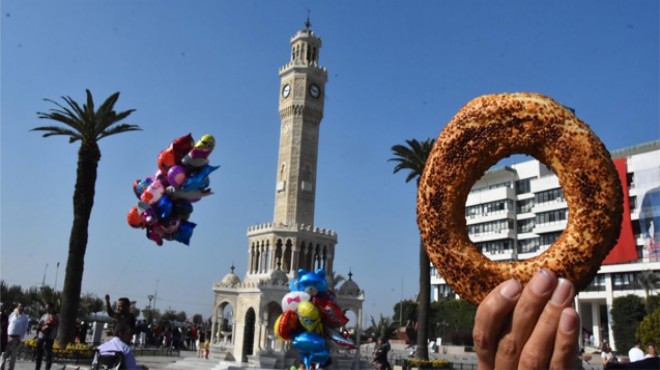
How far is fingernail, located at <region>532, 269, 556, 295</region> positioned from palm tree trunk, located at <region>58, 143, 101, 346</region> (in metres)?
21.1

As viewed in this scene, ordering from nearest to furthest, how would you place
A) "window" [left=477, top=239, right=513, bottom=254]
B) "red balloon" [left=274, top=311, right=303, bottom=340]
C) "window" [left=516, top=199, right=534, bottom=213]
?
"red balloon" [left=274, top=311, right=303, bottom=340] → "window" [left=516, top=199, right=534, bottom=213] → "window" [left=477, top=239, right=513, bottom=254]

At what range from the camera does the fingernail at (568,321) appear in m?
3.41

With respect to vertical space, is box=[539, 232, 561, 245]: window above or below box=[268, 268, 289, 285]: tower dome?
above

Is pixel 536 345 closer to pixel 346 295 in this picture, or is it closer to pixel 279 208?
pixel 346 295

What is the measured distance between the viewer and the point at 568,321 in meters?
3.44

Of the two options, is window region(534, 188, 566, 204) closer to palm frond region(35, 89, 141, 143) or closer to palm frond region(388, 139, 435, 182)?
palm frond region(388, 139, 435, 182)

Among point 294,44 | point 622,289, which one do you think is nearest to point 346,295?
point 294,44

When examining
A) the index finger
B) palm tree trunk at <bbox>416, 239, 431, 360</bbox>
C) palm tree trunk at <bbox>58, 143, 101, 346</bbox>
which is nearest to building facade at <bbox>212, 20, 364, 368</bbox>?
palm tree trunk at <bbox>416, 239, 431, 360</bbox>

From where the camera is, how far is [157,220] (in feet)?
51.6

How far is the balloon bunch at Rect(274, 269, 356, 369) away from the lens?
14875mm

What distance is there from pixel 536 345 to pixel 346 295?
31.1 metres

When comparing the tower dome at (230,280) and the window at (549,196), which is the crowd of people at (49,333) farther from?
the window at (549,196)

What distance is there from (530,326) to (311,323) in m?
12.2

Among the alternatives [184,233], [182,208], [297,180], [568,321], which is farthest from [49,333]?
[297,180]
